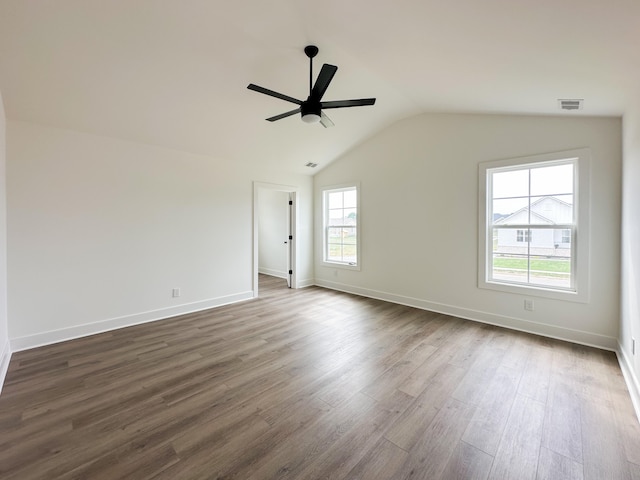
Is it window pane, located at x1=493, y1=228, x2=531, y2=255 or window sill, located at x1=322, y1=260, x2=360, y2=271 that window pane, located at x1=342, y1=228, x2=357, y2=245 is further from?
window pane, located at x1=493, y1=228, x2=531, y2=255

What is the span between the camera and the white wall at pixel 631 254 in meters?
2.14

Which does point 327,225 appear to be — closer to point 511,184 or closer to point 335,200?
point 335,200

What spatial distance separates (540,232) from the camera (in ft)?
11.1

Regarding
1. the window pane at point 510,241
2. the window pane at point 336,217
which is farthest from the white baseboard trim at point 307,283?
the window pane at point 510,241

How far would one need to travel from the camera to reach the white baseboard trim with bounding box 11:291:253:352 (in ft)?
9.91

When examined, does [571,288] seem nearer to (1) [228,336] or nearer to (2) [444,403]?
(2) [444,403]

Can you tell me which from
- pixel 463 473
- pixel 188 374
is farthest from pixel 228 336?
pixel 463 473

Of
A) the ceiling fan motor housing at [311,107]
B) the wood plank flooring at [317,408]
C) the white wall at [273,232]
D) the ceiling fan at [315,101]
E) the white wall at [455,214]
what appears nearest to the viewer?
the wood plank flooring at [317,408]

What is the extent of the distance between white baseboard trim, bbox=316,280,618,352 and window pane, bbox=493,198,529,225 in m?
1.26

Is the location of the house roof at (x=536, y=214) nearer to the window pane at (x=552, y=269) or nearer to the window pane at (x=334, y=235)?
the window pane at (x=552, y=269)

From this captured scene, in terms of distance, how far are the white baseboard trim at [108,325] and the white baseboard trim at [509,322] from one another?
2852mm

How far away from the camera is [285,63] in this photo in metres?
2.90

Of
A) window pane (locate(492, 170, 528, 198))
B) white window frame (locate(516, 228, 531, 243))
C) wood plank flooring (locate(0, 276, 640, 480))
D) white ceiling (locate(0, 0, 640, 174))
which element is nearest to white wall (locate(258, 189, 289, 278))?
white ceiling (locate(0, 0, 640, 174))

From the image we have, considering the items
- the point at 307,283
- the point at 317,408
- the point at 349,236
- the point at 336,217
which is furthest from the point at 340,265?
the point at 317,408
